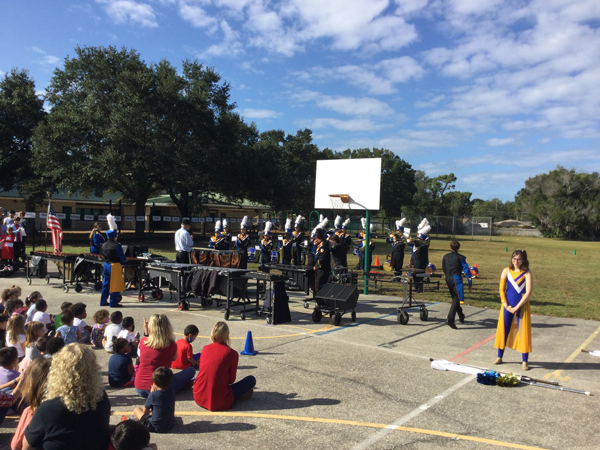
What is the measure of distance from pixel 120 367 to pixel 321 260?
625 cm

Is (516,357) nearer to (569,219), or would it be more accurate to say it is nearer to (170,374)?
(170,374)

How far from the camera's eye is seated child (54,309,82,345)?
250 inches

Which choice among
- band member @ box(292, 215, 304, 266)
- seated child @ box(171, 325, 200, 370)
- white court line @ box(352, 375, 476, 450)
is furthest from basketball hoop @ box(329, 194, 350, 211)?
seated child @ box(171, 325, 200, 370)

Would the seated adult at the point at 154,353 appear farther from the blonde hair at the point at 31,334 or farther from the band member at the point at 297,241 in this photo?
the band member at the point at 297,241

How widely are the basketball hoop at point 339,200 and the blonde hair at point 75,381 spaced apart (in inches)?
469

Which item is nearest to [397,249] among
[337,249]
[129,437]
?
[337,249]

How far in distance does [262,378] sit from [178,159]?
2452 centimetres

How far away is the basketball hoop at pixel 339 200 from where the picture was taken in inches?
576

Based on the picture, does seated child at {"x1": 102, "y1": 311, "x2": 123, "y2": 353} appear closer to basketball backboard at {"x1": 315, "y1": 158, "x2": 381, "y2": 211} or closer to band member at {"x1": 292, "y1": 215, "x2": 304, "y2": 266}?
basketball backboard at {"x1": 315, "y1": 158, "x2": 381, "y2": 211}

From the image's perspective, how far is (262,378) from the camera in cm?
619

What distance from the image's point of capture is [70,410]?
303cm

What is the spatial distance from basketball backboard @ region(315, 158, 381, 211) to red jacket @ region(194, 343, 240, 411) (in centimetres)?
936

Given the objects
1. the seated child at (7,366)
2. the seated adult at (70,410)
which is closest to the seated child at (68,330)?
the seated child at (7,366)

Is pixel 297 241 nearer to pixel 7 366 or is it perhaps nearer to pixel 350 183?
pixel 350 183
